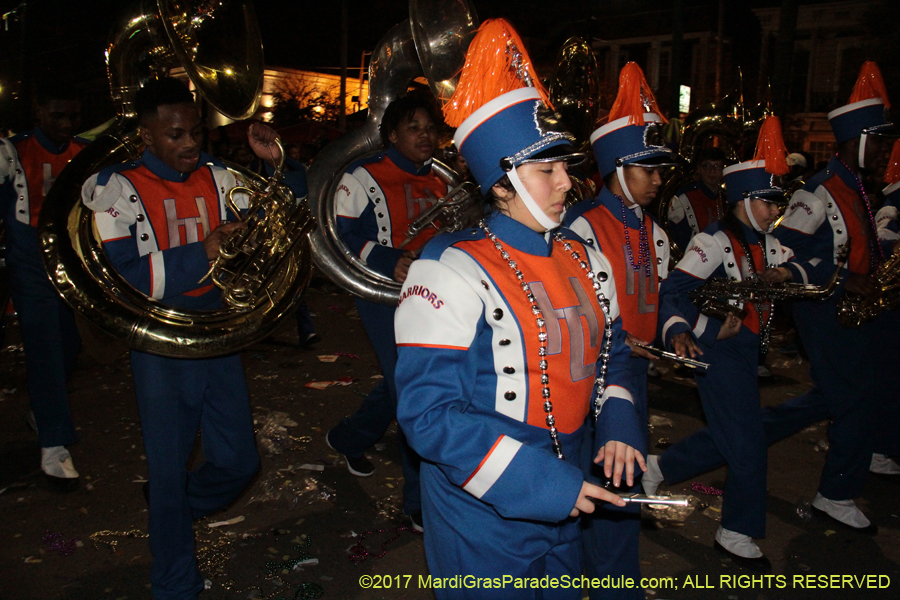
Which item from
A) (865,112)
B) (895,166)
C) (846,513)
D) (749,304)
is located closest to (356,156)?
(749,304)

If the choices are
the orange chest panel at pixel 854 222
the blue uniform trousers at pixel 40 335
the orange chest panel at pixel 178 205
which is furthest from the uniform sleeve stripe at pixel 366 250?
the orange chest panel at pixel 854 222

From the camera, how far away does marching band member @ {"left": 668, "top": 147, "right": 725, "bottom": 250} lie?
6.57 metres

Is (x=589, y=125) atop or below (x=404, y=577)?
atop

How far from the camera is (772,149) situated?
3676 millimetres

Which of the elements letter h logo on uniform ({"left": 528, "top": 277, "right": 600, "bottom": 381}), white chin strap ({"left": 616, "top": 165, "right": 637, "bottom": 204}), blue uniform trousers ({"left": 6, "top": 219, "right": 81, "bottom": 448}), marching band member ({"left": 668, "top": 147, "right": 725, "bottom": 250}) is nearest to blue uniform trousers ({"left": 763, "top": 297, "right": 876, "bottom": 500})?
white chin strap ({"left": 616, "top": 165, "right": 637, "bottom": 204})

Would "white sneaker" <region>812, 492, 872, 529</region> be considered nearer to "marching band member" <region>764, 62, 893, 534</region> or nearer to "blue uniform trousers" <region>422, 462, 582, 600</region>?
"marching band member" <region>764, 62, 893, 534</region>

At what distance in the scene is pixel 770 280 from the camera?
3594mm

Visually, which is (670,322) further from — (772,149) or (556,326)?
(556,326)

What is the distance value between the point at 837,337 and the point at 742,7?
126 ft

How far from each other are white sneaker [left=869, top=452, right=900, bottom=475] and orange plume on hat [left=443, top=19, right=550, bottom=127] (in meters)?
4.17

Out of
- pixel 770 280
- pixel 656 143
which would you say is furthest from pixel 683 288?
pixel 656 143

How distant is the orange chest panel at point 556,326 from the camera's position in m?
1.89

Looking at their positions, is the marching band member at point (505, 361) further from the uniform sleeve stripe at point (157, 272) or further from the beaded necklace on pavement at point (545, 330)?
the uniform sleeve stripe at point (157, 272)

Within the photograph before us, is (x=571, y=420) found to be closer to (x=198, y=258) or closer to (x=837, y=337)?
(x=198, y=258)
